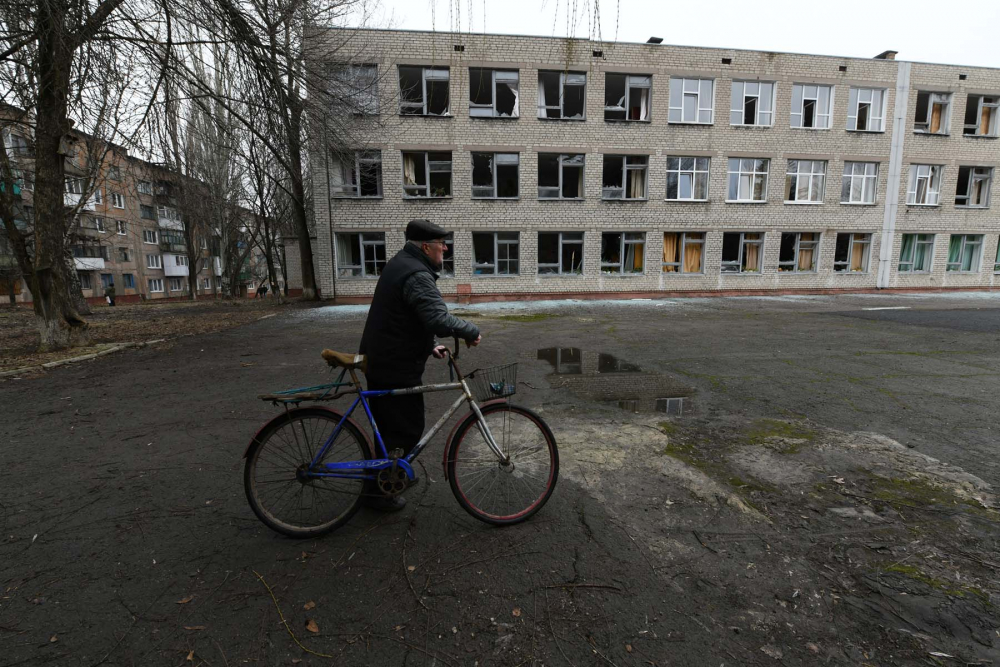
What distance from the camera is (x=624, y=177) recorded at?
2186 centimetres

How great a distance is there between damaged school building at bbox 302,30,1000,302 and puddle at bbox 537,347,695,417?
45.3 ft

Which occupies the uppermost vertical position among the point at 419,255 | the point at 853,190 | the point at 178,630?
the point at 853,190

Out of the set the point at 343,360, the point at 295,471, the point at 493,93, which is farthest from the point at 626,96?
the point at 295,471

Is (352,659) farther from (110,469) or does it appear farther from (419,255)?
(110,469)

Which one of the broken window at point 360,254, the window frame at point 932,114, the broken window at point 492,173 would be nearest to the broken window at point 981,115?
the window frame at point 932,114

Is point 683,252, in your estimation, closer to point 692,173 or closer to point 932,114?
point 692,173

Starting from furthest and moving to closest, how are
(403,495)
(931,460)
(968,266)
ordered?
(968,266), (931,460), (403,495)

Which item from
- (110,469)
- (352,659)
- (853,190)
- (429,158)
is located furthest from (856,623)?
(853,190)

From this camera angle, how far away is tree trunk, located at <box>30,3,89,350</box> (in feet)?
26.5

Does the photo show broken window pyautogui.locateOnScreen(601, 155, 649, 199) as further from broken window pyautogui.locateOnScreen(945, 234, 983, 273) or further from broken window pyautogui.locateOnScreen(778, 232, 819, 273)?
broken window pyautogui.locateOnScreen(945, 234, 983, 273)

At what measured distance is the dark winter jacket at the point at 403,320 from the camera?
2.87 metres

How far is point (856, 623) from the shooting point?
2125mm

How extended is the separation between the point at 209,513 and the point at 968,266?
3566 cm

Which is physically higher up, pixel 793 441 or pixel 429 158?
pixel 429 158
